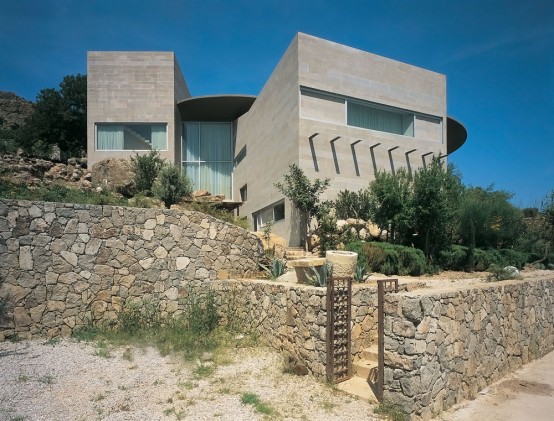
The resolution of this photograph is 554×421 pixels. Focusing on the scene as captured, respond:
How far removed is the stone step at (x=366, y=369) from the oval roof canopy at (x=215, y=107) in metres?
18.9

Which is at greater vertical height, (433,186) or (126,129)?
(126,129)

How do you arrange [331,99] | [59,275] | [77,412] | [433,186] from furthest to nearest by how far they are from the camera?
[331,99] → [433,186] → [59,275] → [77,412]

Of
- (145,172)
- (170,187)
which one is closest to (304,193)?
(170,187)

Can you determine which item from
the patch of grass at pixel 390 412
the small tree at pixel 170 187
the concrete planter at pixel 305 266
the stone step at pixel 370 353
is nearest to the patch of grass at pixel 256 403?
the patch of grass at pixel 390 412

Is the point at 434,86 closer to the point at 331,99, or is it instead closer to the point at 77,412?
the point at 331,99

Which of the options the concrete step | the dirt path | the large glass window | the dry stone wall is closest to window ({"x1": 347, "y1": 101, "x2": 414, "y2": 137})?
the large glass window

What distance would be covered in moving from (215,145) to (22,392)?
21.1m

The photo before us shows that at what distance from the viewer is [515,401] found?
6.37 m

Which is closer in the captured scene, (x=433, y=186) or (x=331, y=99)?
(x=433, y=186)

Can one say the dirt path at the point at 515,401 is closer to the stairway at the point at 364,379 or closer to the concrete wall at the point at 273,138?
the stairway at the point at 364,379

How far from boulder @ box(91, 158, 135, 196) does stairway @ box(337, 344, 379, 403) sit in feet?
46.3

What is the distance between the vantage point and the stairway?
609 centimetres

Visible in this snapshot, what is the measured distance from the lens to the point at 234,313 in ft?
30.4

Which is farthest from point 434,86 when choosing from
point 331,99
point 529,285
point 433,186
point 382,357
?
point 382,357
